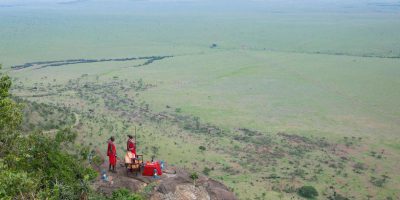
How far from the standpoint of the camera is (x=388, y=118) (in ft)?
86.2

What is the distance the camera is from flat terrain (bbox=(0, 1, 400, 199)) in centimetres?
1916

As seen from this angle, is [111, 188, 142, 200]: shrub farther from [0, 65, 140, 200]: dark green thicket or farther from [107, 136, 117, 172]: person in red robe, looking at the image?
[107, 136, 117, 172]: person in red robe

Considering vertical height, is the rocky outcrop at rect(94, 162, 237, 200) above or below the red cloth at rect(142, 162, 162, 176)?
below

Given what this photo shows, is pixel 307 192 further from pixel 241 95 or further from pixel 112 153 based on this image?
pixel 241 95

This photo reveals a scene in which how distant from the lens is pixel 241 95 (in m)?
32.0

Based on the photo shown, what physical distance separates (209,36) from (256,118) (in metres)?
34.1

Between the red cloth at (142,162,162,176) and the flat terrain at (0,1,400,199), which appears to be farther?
the flat terrain at (0,1,400,199)

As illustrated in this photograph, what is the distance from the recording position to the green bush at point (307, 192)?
16.3 m

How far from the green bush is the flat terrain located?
25 centimetres

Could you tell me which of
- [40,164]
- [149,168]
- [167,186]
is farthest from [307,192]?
[40,164]

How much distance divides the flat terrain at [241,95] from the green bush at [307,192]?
10.0 inches

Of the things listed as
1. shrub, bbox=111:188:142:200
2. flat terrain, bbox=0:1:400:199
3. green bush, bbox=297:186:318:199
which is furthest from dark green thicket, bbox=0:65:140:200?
green bush, bbox=297:186:318:199

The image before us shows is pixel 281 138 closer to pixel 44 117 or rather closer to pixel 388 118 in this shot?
pixel 388 118

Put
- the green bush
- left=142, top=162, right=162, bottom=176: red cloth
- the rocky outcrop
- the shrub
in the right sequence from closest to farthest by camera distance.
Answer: the shrub → the rocky outcrop → left=142, top=162, right=162, bottom=176: red cloth → the green bush
